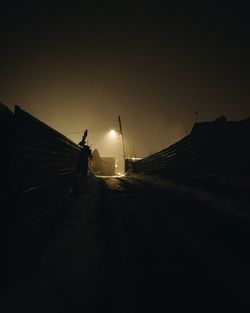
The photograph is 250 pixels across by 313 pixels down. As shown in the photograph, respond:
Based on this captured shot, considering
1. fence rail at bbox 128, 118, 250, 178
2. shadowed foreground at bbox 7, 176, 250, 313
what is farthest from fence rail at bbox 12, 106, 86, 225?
fence rail at bbox 128, 118, 250, 178

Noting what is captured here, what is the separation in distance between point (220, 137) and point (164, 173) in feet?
22.7

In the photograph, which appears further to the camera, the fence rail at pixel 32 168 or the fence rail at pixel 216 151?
the fence rail at pixel 216 151

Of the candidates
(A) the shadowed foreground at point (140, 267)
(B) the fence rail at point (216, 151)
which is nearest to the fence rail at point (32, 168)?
(A) the shadowed foreground at point (140, 267)

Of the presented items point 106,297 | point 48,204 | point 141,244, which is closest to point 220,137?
point 141,244

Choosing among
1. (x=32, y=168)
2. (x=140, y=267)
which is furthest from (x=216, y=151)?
(x=32, y=168)

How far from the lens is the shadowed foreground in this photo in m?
1.96

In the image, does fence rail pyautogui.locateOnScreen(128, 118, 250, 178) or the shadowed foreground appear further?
fence rail pyautogui.locateOnScreen(128, 118, 250, 178)

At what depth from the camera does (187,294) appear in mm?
2057

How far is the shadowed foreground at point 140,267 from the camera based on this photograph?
1962 mm

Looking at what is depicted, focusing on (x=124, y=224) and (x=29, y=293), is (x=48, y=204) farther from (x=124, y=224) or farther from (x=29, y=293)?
(x=29, y=293)

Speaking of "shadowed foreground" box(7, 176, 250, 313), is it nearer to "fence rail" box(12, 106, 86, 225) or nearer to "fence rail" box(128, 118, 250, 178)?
"fence rail" box(12, 106, 86, 225)

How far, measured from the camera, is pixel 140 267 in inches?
101

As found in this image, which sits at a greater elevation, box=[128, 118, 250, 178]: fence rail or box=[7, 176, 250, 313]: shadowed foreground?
box=[128, 118, 250, 178]: fence rail

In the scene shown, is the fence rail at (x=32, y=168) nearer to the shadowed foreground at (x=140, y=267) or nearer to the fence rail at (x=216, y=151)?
the shadowed foreground at (x=140, y=267)
